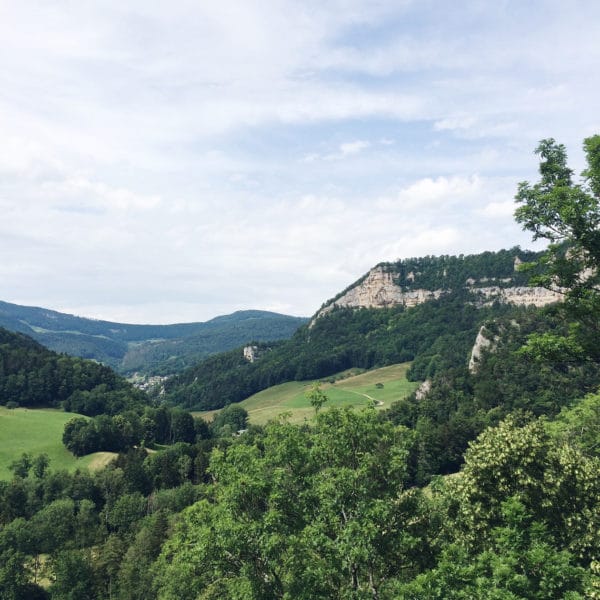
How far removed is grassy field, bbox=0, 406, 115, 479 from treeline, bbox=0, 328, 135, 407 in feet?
85.3

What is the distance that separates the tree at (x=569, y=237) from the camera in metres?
20.7

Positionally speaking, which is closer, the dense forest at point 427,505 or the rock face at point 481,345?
the dense forest at point 427,505

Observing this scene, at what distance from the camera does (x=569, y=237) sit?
2153 centimetres

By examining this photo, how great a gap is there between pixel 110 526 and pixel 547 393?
354ft

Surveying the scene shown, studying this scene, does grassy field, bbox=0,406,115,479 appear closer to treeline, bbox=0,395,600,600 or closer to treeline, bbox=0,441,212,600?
treeline, bbox=0,441,212,600

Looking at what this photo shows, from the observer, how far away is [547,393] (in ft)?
380

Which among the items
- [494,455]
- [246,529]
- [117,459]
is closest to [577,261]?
[494,455]

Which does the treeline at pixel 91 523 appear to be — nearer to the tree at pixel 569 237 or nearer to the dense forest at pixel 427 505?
the dense forest at pixel 427 505

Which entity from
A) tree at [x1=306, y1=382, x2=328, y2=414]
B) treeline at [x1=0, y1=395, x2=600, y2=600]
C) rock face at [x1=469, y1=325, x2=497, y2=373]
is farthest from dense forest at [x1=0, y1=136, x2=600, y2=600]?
rock face at [x1=469, y1=325, x2=497, y2=373]

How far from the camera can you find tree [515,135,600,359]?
68.0ft

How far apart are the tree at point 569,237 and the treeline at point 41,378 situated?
7557 inches

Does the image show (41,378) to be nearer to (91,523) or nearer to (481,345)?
(91,523)

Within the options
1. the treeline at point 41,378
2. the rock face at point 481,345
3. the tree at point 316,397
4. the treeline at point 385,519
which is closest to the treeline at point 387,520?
the treeline at point 385,519

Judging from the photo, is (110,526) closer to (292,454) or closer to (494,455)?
(292,454)
